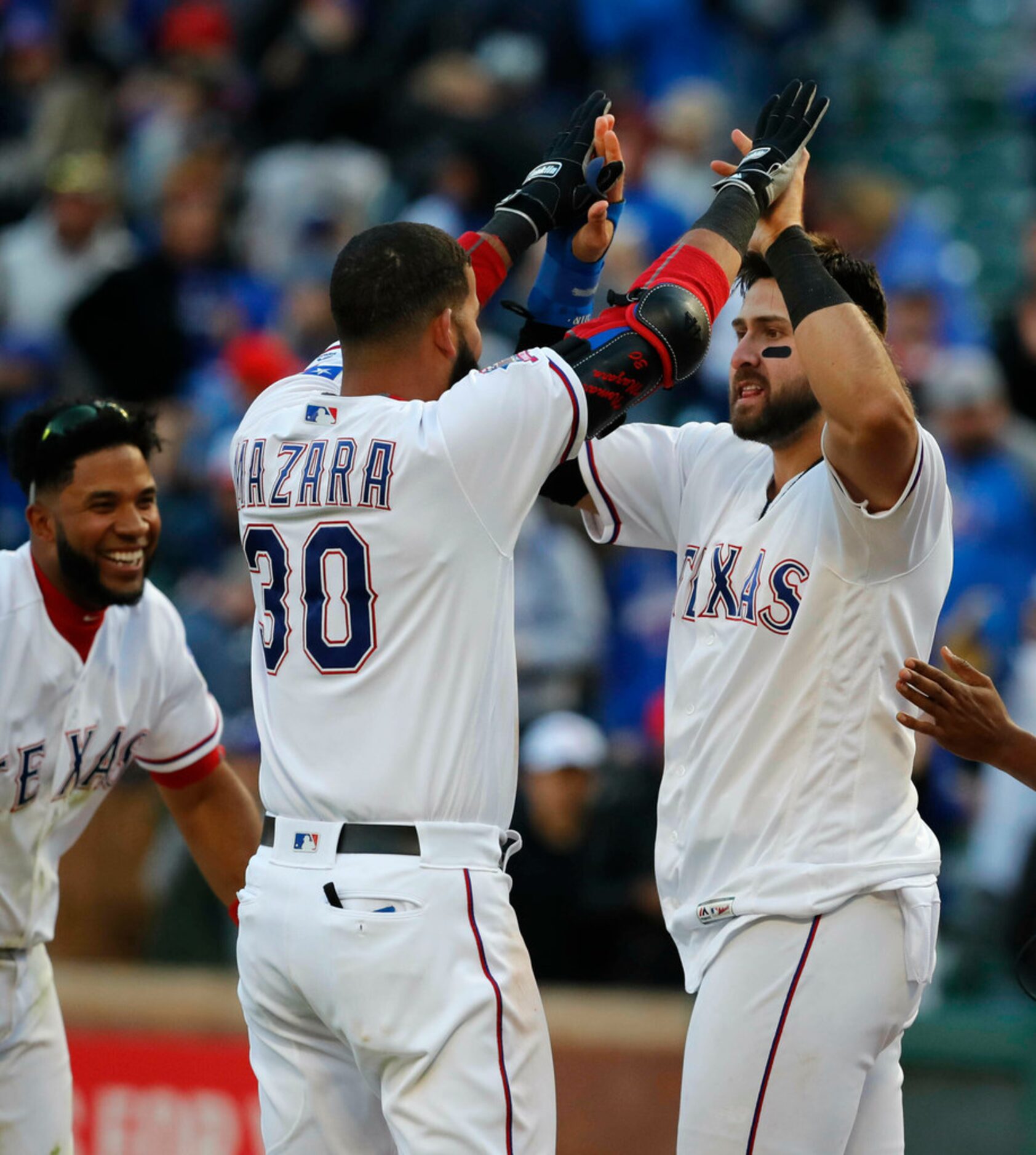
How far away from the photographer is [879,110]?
11.7 m

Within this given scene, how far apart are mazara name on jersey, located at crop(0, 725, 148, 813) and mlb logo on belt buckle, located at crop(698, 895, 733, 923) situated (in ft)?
5.82

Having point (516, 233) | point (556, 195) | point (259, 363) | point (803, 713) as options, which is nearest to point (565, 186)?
point (556, 195)

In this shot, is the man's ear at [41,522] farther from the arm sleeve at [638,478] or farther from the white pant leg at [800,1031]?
the white pant leg at [800,1031]

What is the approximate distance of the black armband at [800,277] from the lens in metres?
3.76

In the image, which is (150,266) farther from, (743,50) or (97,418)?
(97,418)

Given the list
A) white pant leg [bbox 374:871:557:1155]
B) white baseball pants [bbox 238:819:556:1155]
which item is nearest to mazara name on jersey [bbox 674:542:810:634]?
white baseball pants [bbox 238:819:556:1155]

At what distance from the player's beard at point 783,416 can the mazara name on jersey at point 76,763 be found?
1916mm

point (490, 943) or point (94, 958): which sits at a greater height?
point (490, 943)

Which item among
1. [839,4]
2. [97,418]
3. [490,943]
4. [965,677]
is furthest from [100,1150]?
[839,4]

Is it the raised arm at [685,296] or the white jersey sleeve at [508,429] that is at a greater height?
the raised arm at [685,296]

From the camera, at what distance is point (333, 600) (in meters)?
3.64

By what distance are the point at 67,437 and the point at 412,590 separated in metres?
1.54

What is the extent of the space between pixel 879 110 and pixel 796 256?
27.3ft

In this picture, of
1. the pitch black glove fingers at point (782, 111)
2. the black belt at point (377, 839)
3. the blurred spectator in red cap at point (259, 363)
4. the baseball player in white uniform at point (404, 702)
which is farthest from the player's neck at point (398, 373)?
the blurred spectator in red cap at point (259, 363)
